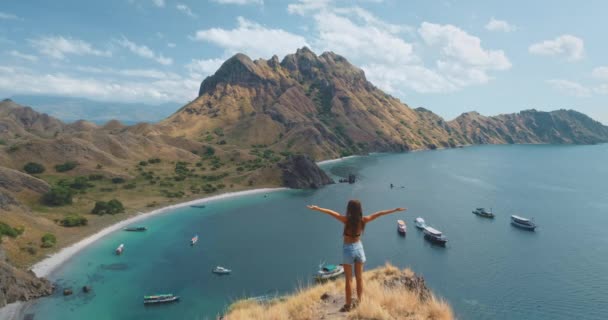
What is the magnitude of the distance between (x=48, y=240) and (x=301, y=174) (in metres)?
98.1

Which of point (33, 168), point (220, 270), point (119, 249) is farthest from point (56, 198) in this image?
point (220, 270)

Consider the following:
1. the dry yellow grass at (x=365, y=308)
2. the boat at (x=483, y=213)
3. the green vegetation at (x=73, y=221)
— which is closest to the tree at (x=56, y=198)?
the green vegetation at (x=73, y=221)

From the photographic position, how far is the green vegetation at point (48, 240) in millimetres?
70688

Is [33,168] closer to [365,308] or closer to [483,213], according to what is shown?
[365,308]

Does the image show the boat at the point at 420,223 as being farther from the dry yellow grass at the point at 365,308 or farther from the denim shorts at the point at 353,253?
the denim shorts at the point at 353,253

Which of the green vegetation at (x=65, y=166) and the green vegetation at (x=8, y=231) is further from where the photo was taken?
the green vegetation at (x=65, y=166)

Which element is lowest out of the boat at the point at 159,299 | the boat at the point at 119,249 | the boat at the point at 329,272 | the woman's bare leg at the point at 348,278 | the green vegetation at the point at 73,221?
the boat at the point at 159,299

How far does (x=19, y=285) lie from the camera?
2087 inches

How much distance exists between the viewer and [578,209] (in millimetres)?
117312

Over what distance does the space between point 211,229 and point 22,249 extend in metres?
39.8

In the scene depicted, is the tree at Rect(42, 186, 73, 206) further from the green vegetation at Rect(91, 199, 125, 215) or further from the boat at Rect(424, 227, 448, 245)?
the boat at Rect(424, 227, 448, 245)

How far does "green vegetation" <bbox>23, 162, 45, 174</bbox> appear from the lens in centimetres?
12226

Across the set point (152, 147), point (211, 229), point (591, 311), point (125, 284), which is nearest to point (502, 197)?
point (591, 311)

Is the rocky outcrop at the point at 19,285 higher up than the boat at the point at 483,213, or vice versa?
the boat at the point at 483,213
